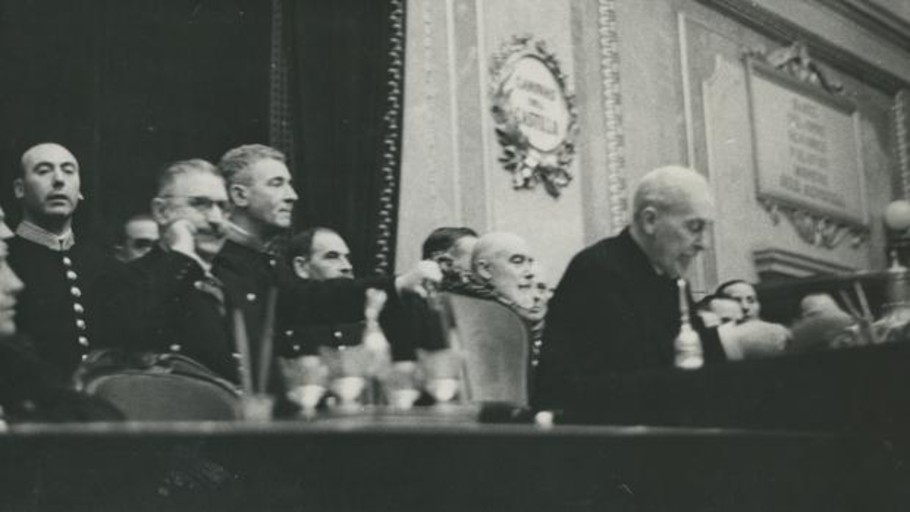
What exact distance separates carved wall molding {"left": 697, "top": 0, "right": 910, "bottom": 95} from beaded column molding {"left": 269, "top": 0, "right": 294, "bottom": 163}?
3444 millimetres

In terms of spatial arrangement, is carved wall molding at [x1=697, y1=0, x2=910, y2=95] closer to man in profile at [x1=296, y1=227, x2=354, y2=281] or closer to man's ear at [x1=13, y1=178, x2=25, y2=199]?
man in profile at [x1=296, y1=227, x2=354, y2=281]

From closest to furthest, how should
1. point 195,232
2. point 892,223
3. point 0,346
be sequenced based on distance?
point 0,346 → point 195,232 → point 892,223

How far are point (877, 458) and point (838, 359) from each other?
243 mm

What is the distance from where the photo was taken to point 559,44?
23.3 feet

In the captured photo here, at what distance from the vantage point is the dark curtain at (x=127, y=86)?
463cm

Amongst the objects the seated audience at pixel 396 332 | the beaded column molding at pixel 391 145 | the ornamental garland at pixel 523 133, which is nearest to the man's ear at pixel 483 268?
the beaded column molding at pixel 391 145

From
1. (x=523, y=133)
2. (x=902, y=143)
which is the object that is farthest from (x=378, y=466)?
(x=902, y=143)

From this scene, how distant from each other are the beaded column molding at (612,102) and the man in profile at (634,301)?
3196mm

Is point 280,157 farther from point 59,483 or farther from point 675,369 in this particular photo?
point 59,483

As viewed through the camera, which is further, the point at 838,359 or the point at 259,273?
the point at 259,273

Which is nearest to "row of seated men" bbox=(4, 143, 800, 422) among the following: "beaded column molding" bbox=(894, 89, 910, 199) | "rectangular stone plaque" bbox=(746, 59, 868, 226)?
"rectangular stone plaque" bbox=(746, 59, 868, 226)

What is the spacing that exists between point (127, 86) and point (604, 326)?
2247 mm

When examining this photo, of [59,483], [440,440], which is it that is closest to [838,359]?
[440,440]

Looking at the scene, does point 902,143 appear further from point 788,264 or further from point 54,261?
point 54,261
